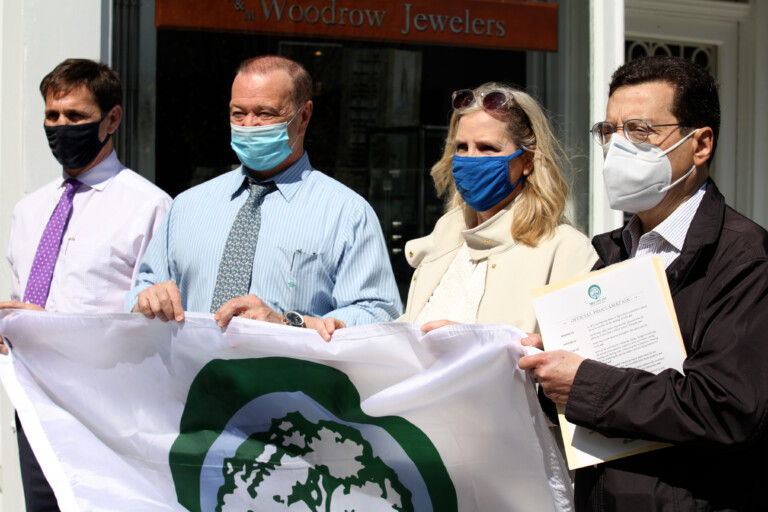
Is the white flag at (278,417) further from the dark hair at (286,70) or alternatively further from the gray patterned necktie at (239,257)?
the dark hair at (286,70)

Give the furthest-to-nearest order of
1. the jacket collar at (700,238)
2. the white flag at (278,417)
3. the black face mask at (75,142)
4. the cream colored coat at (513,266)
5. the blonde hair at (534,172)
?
the black face mask at (75,142), the blonde hair at (534,172), the cream colored coat at (513,266), the white flag at (278,417), the jacket collar at (700,238)

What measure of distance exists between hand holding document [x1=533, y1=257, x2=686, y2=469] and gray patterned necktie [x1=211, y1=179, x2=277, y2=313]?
3.71 feet

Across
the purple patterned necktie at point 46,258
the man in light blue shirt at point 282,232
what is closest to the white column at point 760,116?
the man in light blue shirt at point 282,232

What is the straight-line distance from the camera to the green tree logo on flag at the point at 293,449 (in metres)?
2.35

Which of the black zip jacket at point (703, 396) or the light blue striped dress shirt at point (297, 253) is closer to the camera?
the black zip jacket at point (703, 396)

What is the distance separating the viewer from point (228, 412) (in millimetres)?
2471

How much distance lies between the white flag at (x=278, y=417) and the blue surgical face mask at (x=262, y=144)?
0.65 m

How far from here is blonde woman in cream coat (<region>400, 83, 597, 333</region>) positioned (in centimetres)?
254

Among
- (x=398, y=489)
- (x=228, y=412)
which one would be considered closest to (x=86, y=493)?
(x=228, y=412)

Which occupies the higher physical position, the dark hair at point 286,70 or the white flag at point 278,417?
the dark hair at point 286,70

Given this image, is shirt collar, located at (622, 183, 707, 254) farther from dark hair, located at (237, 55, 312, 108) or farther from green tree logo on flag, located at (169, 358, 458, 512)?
dark hair, located at (237, 55, 312, 108)

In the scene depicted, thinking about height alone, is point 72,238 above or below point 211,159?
below

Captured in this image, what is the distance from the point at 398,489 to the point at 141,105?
296 centimetres

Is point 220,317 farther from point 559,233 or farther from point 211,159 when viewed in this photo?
point 211,159
